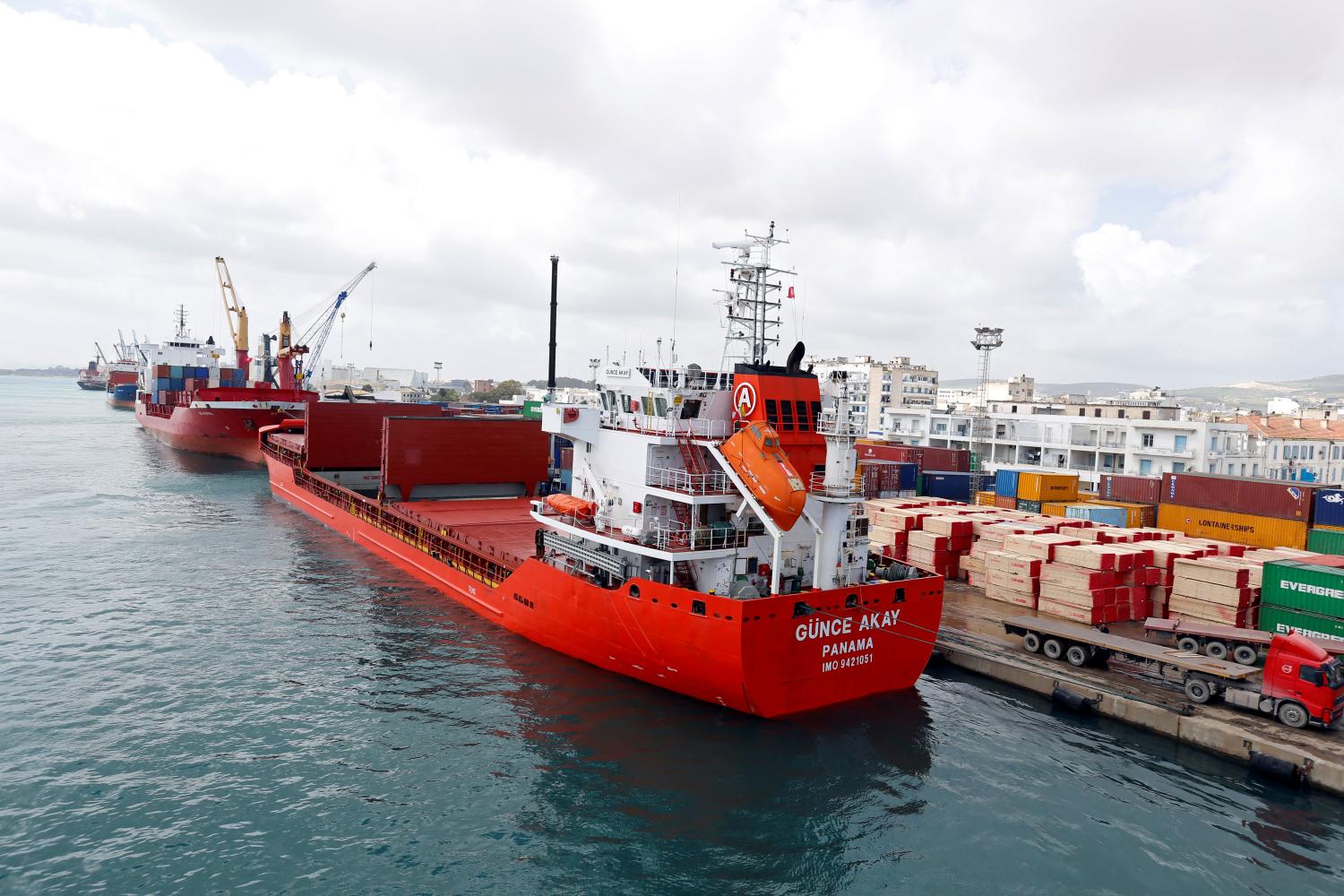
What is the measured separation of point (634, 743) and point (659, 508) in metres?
5.92

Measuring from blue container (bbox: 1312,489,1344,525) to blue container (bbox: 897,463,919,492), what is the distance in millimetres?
15899

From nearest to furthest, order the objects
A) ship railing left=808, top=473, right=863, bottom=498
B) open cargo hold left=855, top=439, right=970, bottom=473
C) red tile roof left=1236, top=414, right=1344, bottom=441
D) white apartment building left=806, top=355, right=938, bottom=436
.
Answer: ship railing left=808, top=473, right=863, bottom=498 → open cargo hold left=855, top=439, right=970, bottom=473 → red tile roof left=1236, top=414, right=1344, bottom=441 → white apartment building left=806, top=355, right=938, bottom=436

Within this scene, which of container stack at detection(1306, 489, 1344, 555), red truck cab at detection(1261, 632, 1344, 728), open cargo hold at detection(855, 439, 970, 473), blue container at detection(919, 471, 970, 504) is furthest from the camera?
open cargo hold at detection(855, 439, 970, 473)

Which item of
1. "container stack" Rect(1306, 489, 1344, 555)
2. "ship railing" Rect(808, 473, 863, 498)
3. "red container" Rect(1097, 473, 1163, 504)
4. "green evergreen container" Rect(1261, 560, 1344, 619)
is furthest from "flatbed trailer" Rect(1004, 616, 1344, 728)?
"red container" Rect(1097, 473, 1163, 504)

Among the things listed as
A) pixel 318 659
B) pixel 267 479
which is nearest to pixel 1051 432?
pixel 318 659

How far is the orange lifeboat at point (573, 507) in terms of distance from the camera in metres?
20.9

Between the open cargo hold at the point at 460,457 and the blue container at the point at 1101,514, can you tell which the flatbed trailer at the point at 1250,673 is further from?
the open cargo hold at the point at 460,457

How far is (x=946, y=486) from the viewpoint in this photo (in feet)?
133

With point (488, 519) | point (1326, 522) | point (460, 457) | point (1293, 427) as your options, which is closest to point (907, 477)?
point (1326, 522)

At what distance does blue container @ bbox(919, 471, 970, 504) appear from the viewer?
4044 cm

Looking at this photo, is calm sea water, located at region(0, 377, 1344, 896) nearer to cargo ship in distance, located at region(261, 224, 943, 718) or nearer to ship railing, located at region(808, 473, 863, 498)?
cargo ship in distance, located at region(261, 224, 943, 718)

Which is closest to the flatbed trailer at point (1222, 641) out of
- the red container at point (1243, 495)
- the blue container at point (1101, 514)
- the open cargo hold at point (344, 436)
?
the red container at point (1243, 495)

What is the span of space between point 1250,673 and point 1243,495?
59.5 feet

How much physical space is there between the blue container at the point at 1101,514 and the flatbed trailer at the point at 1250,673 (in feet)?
47.7
